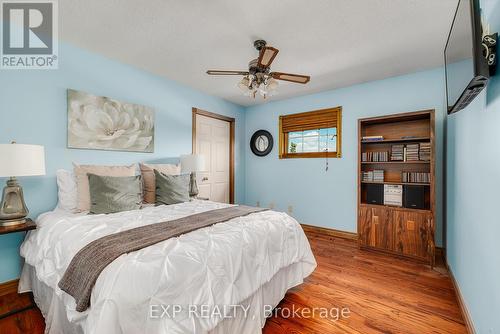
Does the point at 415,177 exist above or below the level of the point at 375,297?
above

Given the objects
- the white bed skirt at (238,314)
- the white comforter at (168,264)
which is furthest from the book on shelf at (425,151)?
the white bed skirt at (238,314)

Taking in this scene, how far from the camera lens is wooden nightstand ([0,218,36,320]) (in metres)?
1.71

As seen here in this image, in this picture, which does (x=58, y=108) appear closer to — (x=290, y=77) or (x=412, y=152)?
(x=290, y=77)

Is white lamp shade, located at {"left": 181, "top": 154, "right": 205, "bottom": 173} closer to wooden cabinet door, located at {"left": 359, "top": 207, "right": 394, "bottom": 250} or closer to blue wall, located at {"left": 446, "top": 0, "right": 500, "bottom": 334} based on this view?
wooden cabinet door, located at {"left": 359, "top": 207, "right": 394, "bottom": 250}

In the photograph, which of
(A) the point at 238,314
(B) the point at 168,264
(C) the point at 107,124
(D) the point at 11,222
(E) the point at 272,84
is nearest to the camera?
(B) the point at 168,264

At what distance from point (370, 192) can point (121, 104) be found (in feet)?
11.6

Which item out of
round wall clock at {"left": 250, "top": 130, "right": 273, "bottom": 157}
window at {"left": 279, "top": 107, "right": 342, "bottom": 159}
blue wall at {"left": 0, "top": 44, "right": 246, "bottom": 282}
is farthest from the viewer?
round wall clock at {"left": 250, "top": 130, "right": 273, "bottom": 157}

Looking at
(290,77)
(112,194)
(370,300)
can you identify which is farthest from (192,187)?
(370,300)

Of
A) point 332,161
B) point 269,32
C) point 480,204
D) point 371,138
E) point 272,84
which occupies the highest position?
point 269,32

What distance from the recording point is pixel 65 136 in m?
2.42

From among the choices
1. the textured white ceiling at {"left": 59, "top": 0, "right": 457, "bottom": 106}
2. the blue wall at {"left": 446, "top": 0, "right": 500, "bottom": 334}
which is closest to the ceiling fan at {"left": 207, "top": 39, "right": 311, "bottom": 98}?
the textured white ceiling at {"left": 59, "top": 0, "right": 457, "bottom": 106}

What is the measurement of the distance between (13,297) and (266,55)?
3078 millimetres

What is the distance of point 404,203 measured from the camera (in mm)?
2936

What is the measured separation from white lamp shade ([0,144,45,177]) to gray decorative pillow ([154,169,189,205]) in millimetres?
1034
